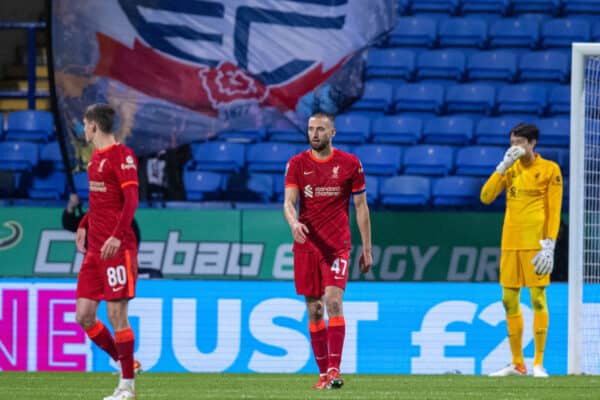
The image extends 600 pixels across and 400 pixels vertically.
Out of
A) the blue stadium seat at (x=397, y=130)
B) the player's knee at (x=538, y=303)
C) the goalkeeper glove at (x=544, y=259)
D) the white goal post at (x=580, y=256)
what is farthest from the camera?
the blue stadium seat at (x=397, y=130)

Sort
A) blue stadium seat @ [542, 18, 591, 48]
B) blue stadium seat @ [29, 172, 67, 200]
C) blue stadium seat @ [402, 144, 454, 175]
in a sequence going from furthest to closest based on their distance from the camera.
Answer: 1. blue stadium seat @ [542, 18, 591, 48]
2. blue stadium seat @ [402, 144, 454, 175]
3. blue stadium seat @ [29, 172, 67, 200]

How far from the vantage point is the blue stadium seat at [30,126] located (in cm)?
1531

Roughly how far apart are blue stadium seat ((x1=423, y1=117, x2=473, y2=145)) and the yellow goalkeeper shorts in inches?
245

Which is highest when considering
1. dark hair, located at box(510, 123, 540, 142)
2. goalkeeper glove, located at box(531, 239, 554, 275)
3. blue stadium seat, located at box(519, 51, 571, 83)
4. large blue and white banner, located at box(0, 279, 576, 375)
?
blue stadium seat, located at box(519, 51, 571, 83)

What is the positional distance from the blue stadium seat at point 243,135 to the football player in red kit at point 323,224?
738 cm

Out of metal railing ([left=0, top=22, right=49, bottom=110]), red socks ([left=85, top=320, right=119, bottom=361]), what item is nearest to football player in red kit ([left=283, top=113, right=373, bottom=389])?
red socks ([left=85, top=320, right=119, bottom=361])

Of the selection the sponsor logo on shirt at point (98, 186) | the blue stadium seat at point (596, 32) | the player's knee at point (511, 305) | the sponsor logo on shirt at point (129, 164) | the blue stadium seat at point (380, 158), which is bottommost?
the player's knee at point (511, 305)

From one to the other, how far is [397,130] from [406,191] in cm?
159

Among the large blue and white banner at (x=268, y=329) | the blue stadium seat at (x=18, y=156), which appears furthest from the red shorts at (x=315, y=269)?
the blue stadium seat at (x=18, y=156)

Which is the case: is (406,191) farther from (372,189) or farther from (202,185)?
(202,185)

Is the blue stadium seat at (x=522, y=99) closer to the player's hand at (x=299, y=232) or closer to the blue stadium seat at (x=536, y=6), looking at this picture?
the blue stadium seat at (x=536, y=6)

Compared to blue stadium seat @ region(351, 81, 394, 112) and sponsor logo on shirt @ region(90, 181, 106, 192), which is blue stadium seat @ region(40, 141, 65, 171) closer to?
blue stadium seat @ region(351, 81, 394, 112)

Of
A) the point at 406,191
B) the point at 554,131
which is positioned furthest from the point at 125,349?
the point at 554,131

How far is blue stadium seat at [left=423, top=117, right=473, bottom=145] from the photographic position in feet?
49.9
